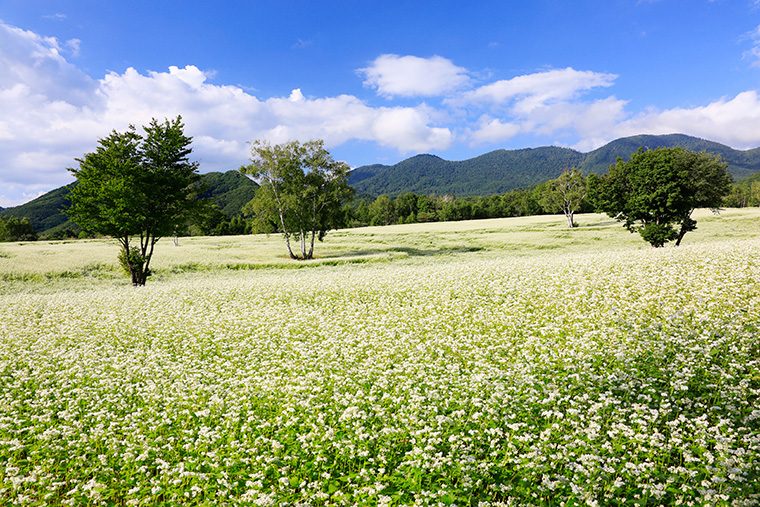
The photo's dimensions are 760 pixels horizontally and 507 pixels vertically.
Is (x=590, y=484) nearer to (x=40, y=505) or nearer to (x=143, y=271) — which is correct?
(x=40, y=505)

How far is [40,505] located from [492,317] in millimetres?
12985

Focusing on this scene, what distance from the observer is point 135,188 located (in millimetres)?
33406

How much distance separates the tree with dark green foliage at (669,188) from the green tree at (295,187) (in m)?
33.4

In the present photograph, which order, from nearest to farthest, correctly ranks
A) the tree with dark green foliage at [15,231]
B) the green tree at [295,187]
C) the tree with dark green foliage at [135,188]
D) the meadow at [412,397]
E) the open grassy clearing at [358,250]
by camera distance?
the meadow at [412,397], the tree with dark green foliage at [135,188], the open grassy clearing at [358,250], the green tree at [295,187], the tree with dark green foliage at [15,231]

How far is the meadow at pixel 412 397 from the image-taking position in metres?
6.74

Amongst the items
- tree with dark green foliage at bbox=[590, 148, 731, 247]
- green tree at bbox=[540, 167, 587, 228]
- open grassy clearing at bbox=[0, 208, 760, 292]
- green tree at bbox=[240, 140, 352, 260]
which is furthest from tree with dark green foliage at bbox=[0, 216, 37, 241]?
tree with dark green foliage at bbox=[590, 148, 731, 247]

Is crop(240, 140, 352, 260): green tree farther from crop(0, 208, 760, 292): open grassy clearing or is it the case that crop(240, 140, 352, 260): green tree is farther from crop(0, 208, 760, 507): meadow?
crop(0, 208, 760, 507): meadow

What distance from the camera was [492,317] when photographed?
1526cm

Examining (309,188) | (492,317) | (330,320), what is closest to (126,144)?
(309,188)

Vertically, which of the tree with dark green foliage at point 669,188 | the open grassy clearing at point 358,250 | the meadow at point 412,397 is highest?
the tree with dark green foliage at point 669,188

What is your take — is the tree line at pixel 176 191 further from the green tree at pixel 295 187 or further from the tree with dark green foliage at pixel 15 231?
the tree with dark green foliage at pixel 15 231

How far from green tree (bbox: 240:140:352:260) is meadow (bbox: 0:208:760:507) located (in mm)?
33994

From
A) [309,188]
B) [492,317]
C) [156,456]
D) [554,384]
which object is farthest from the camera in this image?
[309,188]

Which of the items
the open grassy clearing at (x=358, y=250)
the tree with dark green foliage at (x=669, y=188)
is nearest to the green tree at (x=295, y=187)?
the open grassy clearing at (x=358, y=250)
